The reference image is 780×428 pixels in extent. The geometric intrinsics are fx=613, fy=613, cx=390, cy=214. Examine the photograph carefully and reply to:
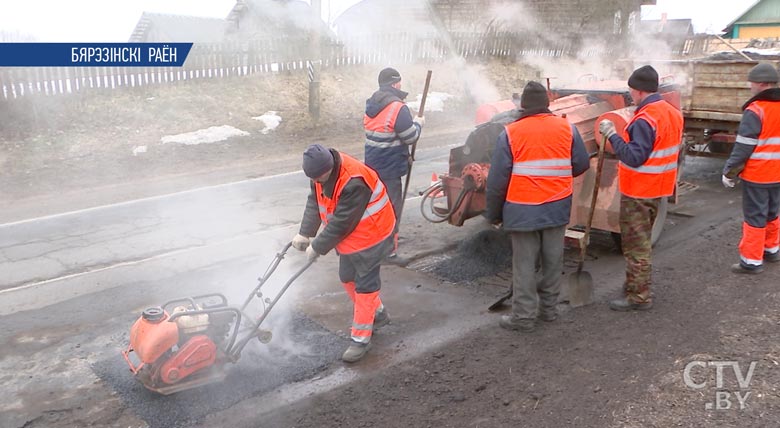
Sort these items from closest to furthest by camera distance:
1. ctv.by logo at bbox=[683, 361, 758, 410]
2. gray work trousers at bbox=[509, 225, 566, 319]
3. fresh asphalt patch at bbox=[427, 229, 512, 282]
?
1. ctv.by logo at bbox=[683, 361, 758, 410]
2. gray work trousers at bbox=[509, 225, 566, 319]
3. fresh asphalt patch at bbox=[427, 229, 512, 282]

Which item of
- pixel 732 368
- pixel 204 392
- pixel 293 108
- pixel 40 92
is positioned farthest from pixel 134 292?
pixel 293 108

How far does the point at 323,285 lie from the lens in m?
5.39

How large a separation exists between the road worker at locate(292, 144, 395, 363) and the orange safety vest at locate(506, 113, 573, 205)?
0.91 m

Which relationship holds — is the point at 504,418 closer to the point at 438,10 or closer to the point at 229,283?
the point at 229,283

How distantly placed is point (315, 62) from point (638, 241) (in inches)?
439

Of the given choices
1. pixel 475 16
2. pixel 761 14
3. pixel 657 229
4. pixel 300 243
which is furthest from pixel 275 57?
pixel 761 14

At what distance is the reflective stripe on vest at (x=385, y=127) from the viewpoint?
→ 215 inches

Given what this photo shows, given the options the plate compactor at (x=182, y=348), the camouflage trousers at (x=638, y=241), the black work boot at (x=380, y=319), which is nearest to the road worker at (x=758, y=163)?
the camouflage trousers at (x=638, y=241)

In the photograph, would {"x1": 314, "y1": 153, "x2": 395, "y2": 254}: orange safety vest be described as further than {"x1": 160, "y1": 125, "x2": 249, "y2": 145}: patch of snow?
No

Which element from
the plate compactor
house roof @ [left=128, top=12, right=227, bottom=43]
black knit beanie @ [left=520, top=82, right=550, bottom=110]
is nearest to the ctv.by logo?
black knit beanie @ [left=520, top=82, right=550, bottom=110]

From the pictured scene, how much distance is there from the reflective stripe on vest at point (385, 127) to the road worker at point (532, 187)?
60.2 inches

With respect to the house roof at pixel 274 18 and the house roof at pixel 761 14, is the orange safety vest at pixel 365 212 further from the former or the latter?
the house roof at pixel 761 14

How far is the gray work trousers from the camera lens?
4.26 m

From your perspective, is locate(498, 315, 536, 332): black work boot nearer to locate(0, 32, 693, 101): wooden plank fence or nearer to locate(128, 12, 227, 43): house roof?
locate(0, 32, 693, 101): wooden plank fence
